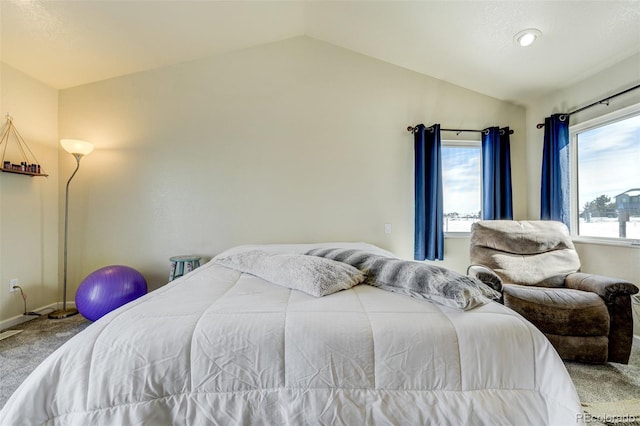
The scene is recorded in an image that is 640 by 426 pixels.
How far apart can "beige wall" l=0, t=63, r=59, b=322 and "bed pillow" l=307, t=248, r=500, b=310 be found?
3.25 meters

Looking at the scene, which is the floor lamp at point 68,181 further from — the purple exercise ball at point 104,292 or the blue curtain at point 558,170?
the blue curtain at point 558,170

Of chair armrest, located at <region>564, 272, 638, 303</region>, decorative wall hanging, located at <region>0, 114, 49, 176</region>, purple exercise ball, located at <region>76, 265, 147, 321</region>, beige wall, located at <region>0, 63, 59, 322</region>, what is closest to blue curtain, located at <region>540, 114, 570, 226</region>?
chair armrest, located at <region>564, 272, 638, 303</region>

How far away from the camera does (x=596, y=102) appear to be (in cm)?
229

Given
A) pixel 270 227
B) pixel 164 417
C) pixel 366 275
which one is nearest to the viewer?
pixel 164 417

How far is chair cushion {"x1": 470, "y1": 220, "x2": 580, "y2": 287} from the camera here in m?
2.20

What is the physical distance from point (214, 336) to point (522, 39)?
121 inches

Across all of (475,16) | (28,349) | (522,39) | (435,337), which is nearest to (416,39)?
(475,16)

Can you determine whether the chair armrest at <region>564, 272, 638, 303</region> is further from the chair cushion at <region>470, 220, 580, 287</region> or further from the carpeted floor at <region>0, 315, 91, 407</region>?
the carpeted floor at <region>0, 315, 91, 407</region>

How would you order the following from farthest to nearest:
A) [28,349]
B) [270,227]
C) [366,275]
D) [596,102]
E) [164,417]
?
[270,227] < [596,102] < [28,349] < [366,275] < [164,417]

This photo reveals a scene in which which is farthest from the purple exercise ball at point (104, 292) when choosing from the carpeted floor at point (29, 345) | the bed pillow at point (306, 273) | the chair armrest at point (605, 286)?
the chair armrest at point (605, 286)

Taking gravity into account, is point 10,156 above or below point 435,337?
above

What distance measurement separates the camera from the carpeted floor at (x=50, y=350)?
1464 millimetres

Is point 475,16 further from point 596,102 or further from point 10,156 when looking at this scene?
point 10,156

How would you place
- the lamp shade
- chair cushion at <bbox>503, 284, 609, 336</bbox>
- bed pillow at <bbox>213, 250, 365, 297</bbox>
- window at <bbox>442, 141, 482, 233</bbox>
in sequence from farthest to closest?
window at <bbox>442, 141, 482, 233</bbox>
the lamp shade
chair cushion at <bbox>503, 284, 609, 336</bbox>
bed pillow at <bbox>213, 250, 365, 297</bbox>
